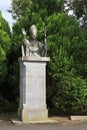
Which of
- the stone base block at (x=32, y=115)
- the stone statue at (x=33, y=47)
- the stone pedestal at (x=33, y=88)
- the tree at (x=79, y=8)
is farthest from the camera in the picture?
the tree at (x=79, y=8)

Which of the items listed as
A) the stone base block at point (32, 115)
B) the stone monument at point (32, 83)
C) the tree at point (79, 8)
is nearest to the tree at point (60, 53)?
the stone monument at point (32, 83)

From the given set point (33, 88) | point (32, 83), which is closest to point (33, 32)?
point (32, 83)

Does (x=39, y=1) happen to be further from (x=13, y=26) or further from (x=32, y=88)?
(x=32, y=88)

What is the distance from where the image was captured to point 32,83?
1378cm

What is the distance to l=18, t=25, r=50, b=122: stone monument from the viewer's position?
13.7m

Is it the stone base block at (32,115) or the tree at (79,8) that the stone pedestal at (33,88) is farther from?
the tree at (79,8)

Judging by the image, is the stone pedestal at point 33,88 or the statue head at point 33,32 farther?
the statue head at point 33,32

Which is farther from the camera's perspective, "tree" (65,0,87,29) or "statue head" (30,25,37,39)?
"tree" (65,0,87,29)

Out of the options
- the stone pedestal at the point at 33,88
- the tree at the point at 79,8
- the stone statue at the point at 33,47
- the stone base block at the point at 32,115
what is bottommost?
the stone base block at the point at 32,115

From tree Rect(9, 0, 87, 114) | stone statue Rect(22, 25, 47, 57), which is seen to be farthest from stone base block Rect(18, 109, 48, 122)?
stone statue Rect(22, 25, 47, 57)

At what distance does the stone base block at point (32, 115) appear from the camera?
44.6ft

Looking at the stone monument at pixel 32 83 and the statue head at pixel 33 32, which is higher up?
the statue head at pixel 33 32

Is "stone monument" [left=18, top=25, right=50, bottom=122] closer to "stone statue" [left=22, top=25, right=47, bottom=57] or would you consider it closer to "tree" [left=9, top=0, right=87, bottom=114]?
"stone statue" [left=22, top=25, right=47, bottom=57]

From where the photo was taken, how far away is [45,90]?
46.2ft
